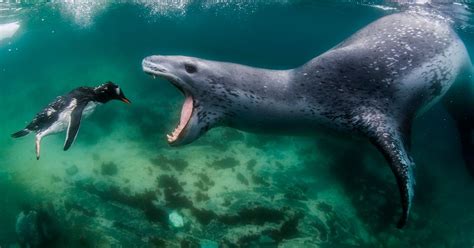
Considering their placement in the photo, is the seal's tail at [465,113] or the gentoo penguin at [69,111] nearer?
the gentoo penguin at [69,111]

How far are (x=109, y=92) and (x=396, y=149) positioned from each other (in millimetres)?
3495

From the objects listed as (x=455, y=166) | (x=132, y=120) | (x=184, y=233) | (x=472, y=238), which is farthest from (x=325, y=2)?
(x=184, y=233)

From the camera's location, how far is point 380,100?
3.85 metres

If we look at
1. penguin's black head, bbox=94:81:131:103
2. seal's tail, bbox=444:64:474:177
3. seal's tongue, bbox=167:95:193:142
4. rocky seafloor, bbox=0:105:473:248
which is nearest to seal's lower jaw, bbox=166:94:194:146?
seal's tongue, bbox=167:95:193:142

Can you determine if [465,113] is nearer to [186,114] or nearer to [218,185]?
[218,185]

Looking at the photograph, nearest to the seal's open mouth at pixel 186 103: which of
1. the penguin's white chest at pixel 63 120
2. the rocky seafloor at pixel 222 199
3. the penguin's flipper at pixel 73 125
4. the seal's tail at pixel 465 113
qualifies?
the penguin's flipper at pixel 73 125

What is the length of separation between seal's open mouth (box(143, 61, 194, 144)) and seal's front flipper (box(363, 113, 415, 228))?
1920 millimetres

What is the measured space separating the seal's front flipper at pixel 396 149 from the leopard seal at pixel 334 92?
0.01m

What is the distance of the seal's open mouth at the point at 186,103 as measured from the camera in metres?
3.16

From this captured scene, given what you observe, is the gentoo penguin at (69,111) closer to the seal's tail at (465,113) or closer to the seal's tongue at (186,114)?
the seal's tongue at (186,114)

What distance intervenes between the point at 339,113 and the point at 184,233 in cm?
490

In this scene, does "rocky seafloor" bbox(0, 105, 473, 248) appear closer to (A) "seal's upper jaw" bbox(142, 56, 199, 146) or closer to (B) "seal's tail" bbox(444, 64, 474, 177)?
(B) "seal's tail" bbox(444, 64, 474, 177)

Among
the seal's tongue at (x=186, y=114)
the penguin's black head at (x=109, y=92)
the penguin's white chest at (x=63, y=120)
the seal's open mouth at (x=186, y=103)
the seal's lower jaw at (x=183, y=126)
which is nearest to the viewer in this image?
the seal's open mouth at (x=186, y=103)

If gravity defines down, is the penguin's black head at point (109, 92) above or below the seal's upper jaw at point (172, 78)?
below
